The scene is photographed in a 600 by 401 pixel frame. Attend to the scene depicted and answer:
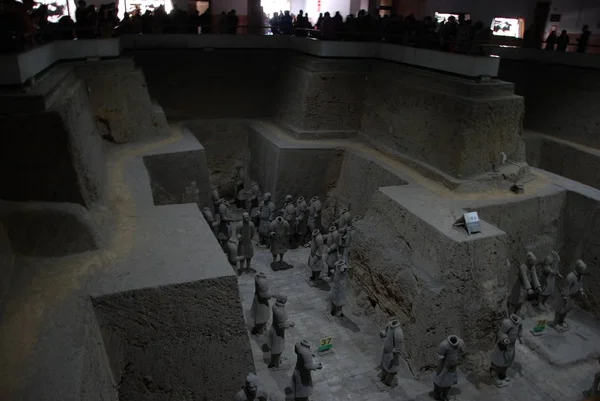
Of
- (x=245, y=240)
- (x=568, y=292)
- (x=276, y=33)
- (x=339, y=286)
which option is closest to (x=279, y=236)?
(x=245, y=240)

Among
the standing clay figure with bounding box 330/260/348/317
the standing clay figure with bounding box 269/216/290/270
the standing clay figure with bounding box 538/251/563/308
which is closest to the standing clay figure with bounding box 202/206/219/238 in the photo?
the standing clay figure with bounding box 269/216/290/270

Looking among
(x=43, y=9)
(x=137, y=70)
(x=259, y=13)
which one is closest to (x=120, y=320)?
(x=43, y=9)

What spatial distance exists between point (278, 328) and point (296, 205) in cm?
409

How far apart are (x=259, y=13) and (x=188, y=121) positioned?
142 inches

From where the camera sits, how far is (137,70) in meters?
9.27

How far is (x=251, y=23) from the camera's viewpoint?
1227 centimetres

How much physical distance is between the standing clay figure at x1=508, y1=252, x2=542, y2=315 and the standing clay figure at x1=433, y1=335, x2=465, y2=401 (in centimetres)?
182

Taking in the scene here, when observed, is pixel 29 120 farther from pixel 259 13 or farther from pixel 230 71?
pixel 259 13

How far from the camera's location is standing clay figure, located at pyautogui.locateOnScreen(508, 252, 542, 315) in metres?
6.70

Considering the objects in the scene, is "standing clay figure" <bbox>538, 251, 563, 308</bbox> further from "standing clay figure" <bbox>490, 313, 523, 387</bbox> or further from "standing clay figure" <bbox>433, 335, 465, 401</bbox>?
"standing clay figure" <bbox>433, 335, 465, 401</bbox>

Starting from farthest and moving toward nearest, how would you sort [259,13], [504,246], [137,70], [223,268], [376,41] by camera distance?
[259,13]
[376,41]
[137,70]
[504,246]
[223,268]

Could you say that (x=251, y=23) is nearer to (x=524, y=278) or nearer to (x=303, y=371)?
(x=524, y=278)

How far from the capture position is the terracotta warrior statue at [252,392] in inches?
165

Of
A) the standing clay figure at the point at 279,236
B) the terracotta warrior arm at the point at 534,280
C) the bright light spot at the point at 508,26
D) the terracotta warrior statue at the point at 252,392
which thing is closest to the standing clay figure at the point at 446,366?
the terracotta warrior arm at the point at 534,280
